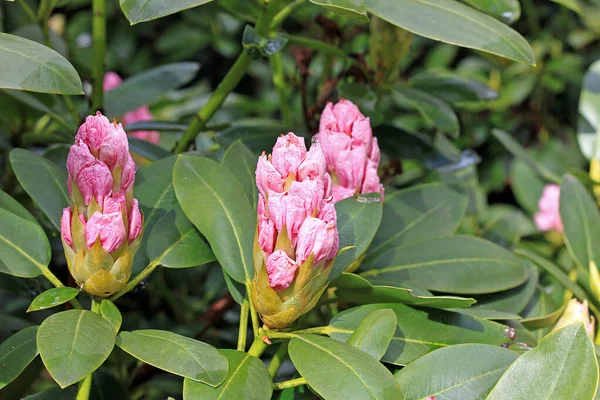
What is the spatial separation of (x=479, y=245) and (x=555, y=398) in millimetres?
376

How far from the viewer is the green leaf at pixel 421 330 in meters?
0.94

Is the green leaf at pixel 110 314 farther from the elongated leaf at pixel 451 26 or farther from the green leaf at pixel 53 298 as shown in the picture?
the elongated leaf at pixel 451 26

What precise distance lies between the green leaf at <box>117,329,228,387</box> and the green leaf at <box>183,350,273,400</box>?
0.03 feet

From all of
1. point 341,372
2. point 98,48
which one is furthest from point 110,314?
point 98,48

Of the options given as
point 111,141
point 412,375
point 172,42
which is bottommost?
point 172,42

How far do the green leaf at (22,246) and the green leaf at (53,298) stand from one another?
0.07 metres

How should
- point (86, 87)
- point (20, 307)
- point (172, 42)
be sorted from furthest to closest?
point (172, 42) < point (86, 87) < point (20, 307)

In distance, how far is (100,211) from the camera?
2.87 feet

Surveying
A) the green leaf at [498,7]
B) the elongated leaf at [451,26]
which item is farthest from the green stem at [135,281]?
the green leaf at [498,7]

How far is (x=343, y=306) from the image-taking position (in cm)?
110

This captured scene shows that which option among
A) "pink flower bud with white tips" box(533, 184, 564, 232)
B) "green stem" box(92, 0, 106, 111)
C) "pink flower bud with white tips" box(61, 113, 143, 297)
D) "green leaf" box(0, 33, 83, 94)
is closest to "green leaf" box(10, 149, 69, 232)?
"pink flower bud with white tips" box(61, 113, 143, 297)

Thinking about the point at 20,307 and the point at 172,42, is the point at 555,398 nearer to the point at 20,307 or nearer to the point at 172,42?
the point at 20,307

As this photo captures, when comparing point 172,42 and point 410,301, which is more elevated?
point 410,301

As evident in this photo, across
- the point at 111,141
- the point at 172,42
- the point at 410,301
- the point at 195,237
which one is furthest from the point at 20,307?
the point at 172,42
